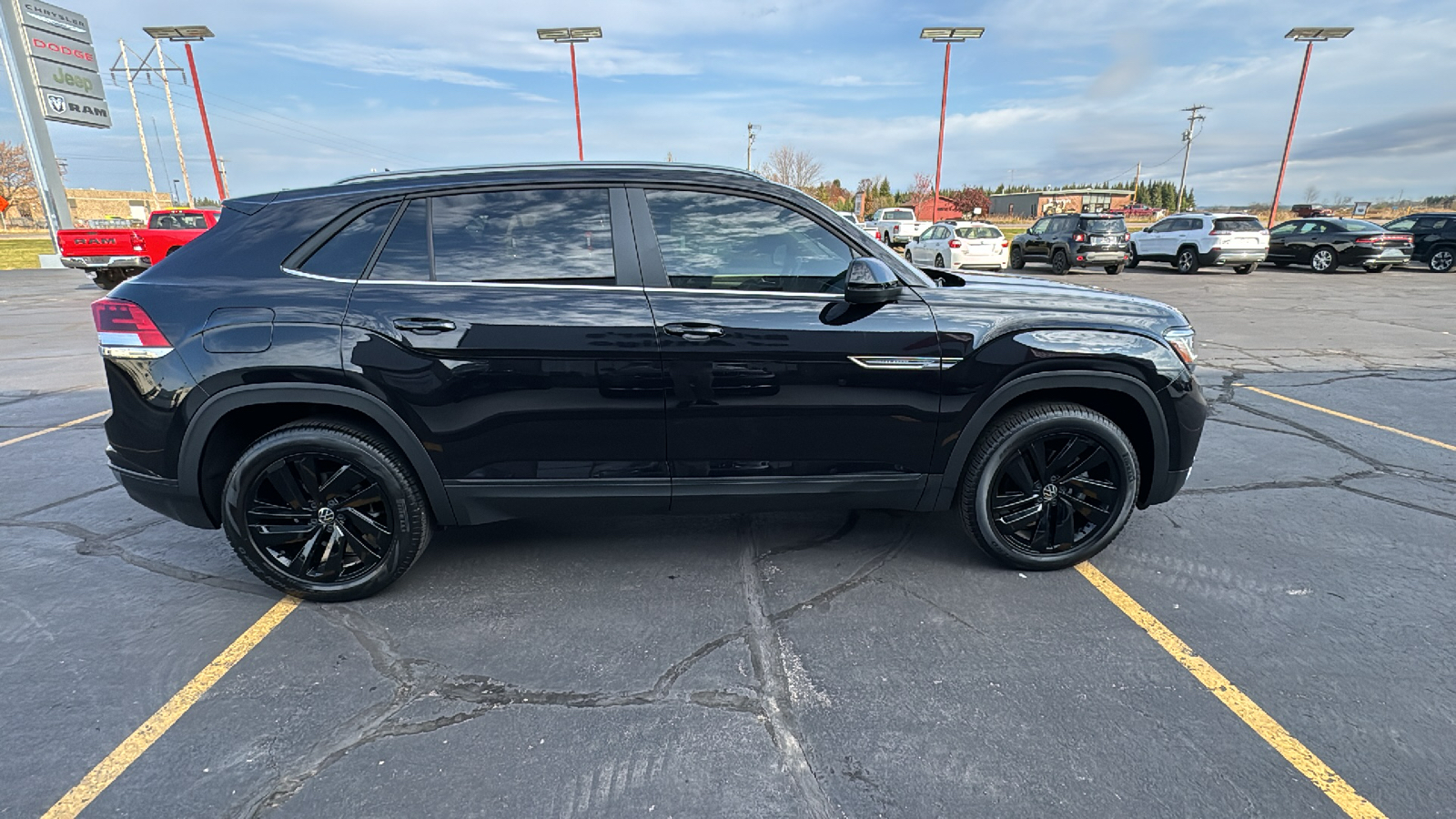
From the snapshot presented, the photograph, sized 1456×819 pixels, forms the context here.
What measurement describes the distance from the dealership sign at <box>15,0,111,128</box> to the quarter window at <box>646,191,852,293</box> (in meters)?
30.3

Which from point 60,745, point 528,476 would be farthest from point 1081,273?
point 60,745

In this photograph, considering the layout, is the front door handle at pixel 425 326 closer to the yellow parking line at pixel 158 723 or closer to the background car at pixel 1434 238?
the yellow parking line at pixel 158 723

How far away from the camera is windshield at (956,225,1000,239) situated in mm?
18562

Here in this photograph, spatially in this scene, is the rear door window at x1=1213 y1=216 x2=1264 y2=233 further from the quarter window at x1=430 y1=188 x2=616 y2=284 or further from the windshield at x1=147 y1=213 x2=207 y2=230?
the windshield at x1=147 y1=213 x2=207 y2=230

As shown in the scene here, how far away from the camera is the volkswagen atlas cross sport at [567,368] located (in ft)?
8.84

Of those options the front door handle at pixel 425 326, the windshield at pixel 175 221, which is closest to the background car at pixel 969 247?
the front door handle at pixel 425 326

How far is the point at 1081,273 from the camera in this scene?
2066 centimetres

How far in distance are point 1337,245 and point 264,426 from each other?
24811 millimetres

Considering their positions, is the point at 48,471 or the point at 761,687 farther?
the point at 48,471

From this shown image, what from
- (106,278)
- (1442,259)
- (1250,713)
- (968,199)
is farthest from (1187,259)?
(968,199)

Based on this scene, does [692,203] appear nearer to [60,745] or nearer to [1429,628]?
[60,745]

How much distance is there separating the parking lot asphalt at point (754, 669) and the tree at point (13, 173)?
76.3 m

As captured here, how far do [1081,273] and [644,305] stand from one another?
69.7 ft

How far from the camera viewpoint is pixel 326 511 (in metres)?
2.88
